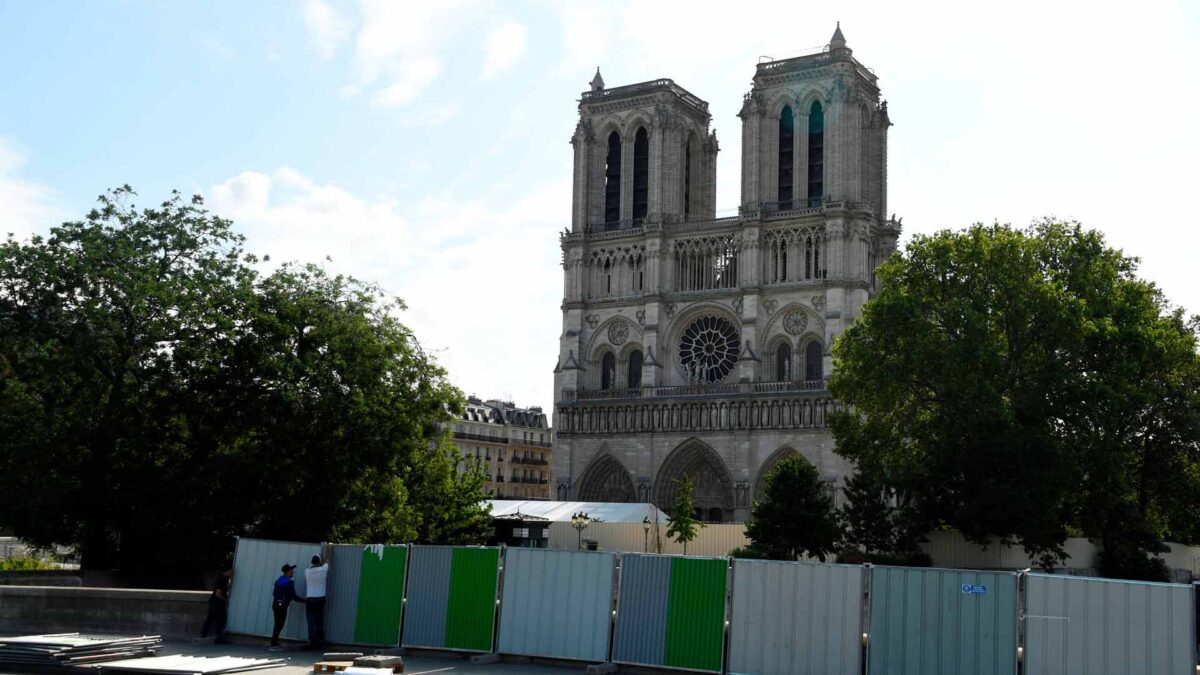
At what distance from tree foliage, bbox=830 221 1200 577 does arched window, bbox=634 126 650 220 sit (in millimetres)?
30078

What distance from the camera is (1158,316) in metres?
40.8

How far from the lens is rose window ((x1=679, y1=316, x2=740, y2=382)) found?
65312mm

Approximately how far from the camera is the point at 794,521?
1551 inches

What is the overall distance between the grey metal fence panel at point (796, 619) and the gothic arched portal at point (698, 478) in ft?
154

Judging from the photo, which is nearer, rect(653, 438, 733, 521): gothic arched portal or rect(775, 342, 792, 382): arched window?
rect(775, 342, 792, 382): arched window

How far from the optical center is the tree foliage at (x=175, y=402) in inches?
1057

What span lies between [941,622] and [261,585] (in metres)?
10.0

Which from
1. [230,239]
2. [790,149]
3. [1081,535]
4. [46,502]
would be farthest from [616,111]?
[46,502]

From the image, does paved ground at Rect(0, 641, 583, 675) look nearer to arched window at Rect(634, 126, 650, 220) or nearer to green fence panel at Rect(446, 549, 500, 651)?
green fence panel at Rect(446, 549, 500, 651)

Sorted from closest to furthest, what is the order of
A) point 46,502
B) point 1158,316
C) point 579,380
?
point 46,502 < point 1158,316 < point 579,380

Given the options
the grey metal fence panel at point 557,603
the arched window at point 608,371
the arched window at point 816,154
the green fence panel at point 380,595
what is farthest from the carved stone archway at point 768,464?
the grey metal fence panel at point 557,603

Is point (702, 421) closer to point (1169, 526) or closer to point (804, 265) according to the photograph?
point (804, 265)

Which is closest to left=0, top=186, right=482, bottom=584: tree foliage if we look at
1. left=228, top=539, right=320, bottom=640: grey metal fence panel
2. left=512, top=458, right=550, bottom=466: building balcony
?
left=228, top=539, right=320, bottom=640: grey metal fence panel

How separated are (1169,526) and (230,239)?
108 ft
